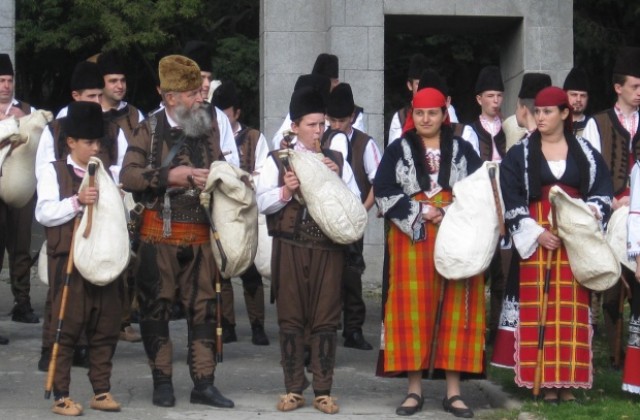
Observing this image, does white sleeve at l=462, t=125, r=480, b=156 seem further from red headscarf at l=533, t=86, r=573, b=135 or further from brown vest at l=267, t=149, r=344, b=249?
brown vest at l=267, t=149, r=344, b=249

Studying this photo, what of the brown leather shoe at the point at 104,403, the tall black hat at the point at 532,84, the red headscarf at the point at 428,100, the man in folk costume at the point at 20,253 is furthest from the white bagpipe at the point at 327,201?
the man in folk costume at the point at 20,253

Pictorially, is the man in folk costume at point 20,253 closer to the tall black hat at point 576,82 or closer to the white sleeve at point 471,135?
the white sleeve at point 471,135

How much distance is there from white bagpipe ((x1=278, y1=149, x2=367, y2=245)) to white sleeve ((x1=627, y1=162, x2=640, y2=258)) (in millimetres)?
1609

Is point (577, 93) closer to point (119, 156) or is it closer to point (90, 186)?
point (119, 156)

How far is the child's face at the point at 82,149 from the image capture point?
8.18 m

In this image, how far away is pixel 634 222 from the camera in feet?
27.1

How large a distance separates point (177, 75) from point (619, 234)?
3068 millimetres

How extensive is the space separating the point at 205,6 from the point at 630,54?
1623 cm

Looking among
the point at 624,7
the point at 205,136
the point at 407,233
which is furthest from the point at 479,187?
the point at 624,7

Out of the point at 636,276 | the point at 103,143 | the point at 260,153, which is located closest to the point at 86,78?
the point at 103,143

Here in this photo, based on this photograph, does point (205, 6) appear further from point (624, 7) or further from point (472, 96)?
point (624, 7)

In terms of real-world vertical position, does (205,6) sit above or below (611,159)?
above

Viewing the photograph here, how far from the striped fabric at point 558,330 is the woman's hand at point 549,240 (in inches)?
2.7

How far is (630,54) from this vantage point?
9469mm
